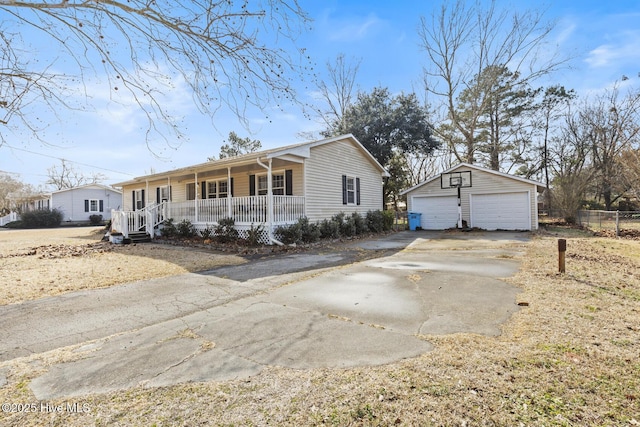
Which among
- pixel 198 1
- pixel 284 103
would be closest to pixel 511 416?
pixel 284 103

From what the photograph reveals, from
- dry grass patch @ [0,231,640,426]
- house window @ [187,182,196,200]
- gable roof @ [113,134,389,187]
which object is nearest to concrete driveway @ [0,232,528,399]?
dry grass patch @ [0,231,640,426]

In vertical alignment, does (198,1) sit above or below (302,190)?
above

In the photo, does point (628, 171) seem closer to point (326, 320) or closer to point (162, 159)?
point (326, 320)

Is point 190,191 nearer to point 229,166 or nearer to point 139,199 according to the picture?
point 139,199

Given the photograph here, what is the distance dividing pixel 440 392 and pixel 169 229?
14198mm

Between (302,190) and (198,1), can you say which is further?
(302,190)

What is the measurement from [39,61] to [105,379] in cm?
500

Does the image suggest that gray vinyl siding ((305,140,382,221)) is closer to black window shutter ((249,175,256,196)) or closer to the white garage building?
black window shutter ((249,175,256,196))

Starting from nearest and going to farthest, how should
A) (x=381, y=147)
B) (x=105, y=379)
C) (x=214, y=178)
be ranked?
(x=105, y=379) < (x=214, y=178) < (x=381, y=147)

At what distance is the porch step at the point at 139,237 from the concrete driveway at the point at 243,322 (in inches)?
346

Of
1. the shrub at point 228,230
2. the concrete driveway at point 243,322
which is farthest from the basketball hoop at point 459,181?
the shrub at point 228,230

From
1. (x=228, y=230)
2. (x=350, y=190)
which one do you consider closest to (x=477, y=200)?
(x=350, y=190)

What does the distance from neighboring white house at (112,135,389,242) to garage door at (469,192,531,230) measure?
6.17 metres

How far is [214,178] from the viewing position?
1595 cm
